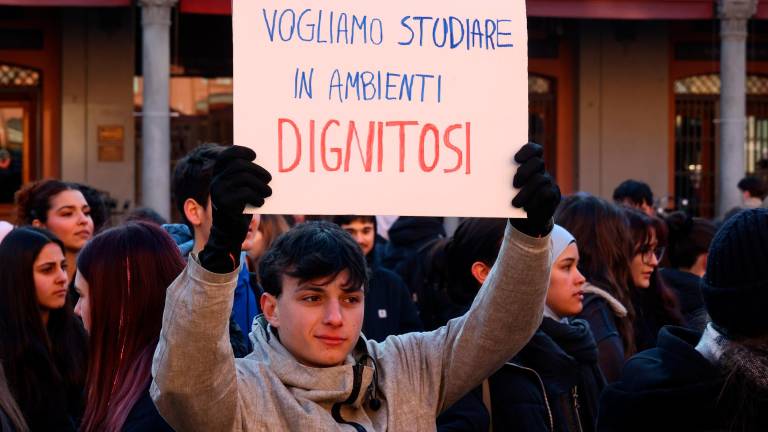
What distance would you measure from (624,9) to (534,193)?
500 inches

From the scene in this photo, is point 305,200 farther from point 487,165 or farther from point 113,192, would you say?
point 113,192

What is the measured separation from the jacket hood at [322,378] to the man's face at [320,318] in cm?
2

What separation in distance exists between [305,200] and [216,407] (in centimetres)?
50

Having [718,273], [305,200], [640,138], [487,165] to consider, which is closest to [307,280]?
[305,200]

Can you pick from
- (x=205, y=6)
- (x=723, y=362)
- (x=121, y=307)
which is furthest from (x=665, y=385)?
(x=205, y=6)

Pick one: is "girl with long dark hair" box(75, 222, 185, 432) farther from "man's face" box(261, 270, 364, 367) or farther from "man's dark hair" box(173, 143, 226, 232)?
"man's dark hair" box(173, 143, 226, 232)

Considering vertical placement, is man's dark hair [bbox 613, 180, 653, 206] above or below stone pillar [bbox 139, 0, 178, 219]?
below

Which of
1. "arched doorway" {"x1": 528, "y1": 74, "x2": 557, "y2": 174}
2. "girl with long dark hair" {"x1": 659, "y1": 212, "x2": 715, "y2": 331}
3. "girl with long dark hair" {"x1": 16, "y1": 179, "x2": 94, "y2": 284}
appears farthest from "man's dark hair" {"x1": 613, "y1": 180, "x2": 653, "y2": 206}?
"arched doorway" {"x1": 528, "y1": 74, "x2": 557, "y2": 174}

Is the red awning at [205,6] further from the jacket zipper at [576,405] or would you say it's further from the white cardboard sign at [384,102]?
the white cardboard sign at [384,102]

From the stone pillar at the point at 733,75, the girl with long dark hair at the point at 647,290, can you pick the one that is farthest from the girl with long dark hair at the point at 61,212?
the stone pillar at the point at 733,75

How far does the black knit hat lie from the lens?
8.66ft

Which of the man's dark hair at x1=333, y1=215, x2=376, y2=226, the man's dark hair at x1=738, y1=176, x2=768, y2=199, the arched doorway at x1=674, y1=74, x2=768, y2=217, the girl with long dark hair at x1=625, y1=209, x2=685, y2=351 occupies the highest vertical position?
the arched doorway at x1=674, y1=74, x2=768, y2=217

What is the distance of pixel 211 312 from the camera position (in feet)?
8.80

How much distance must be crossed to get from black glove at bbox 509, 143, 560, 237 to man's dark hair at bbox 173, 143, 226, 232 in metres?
1.83
